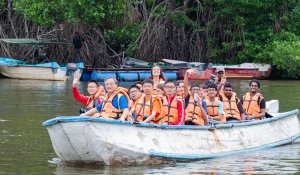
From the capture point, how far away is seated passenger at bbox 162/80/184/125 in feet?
46.3

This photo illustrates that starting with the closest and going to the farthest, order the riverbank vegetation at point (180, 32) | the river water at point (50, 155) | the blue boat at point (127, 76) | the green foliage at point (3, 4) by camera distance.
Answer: the river water at point (50, 155)
the blue boat at point (127, 76)
the riverbank vegetation at point (180, 32)
the green foliage at point (3, 4)

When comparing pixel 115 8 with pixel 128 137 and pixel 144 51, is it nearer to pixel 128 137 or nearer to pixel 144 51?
pixel 144 51

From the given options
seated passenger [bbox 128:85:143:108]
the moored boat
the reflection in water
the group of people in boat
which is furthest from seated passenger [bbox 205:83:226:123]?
the moored boat

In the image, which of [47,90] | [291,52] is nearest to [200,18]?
[291,52]

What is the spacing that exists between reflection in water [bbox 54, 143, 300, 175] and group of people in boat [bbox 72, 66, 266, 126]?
0.76 metres

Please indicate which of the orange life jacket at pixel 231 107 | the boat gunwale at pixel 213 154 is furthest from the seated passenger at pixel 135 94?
the orange life jacket at pixel 231 107

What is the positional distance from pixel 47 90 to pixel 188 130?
16902 mm

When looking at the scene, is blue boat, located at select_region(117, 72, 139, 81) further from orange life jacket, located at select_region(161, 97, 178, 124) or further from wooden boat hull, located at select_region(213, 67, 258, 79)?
orange life jacket, located at select_region(161, 97, 178, 124)

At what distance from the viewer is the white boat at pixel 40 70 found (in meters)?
36.4

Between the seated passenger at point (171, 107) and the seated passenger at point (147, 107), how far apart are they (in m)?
0.20

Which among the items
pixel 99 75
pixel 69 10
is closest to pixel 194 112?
pixel 99 75

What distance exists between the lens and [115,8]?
38188mm

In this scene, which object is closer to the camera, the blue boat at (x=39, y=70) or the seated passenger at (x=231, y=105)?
the seated passenger at (x=231, y=105)

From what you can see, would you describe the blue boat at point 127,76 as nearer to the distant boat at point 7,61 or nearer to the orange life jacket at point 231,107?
the distant boat at point 7,61
